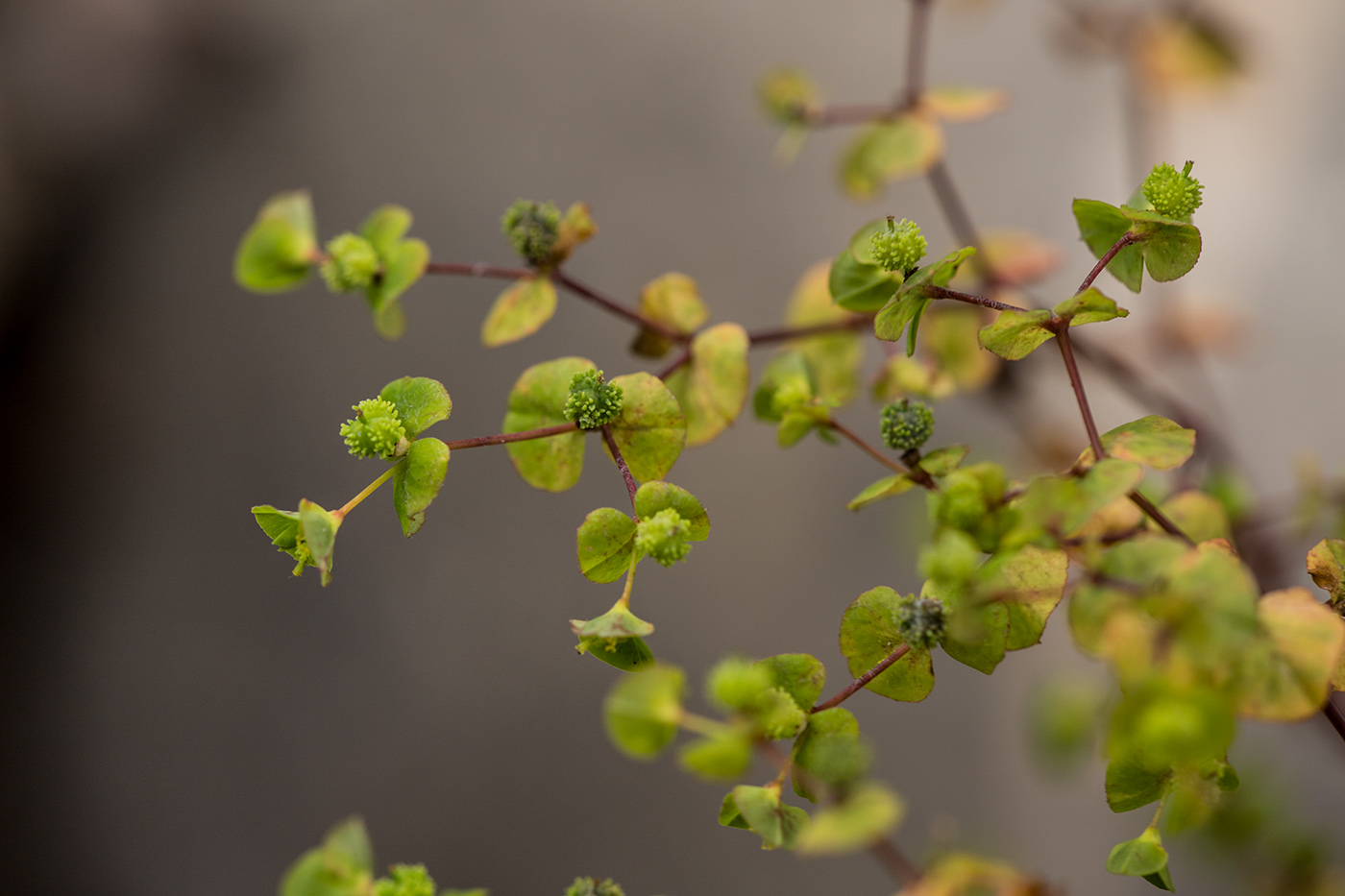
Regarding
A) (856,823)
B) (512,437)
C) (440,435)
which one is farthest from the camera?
(440,435)

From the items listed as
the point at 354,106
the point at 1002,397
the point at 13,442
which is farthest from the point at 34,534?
the point at 1002,397

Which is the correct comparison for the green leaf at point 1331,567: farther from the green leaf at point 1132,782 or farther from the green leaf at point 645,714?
the green leaf at point 645,714

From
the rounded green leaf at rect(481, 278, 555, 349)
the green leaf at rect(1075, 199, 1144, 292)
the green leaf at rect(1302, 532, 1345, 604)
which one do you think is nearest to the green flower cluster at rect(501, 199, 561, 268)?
the rounded green leaf at rect(481, 278, 555, 349)

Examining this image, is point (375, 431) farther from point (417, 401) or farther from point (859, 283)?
point (859, 283)

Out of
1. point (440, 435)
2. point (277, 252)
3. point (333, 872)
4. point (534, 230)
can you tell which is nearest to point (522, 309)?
point (534, 230)

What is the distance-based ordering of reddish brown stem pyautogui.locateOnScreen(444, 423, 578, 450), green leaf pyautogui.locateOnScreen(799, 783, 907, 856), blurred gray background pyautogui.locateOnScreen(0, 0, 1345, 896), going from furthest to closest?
blurred gray background pyautogui.locateOnScreen(0, 0, 1345, 896)
reddish brown stem pyautogui.locateOnScreen(444, 423, 578, 450)
green leaf pyautogui.locateOnScreen(799, 783, 907, 856)

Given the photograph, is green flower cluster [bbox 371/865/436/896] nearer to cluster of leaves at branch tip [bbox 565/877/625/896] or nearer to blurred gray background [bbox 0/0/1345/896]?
cluster of leaves at branch tip [bbox 565/877/625/896]

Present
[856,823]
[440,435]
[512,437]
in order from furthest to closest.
→ [440,435], [512,437], [856,823]
